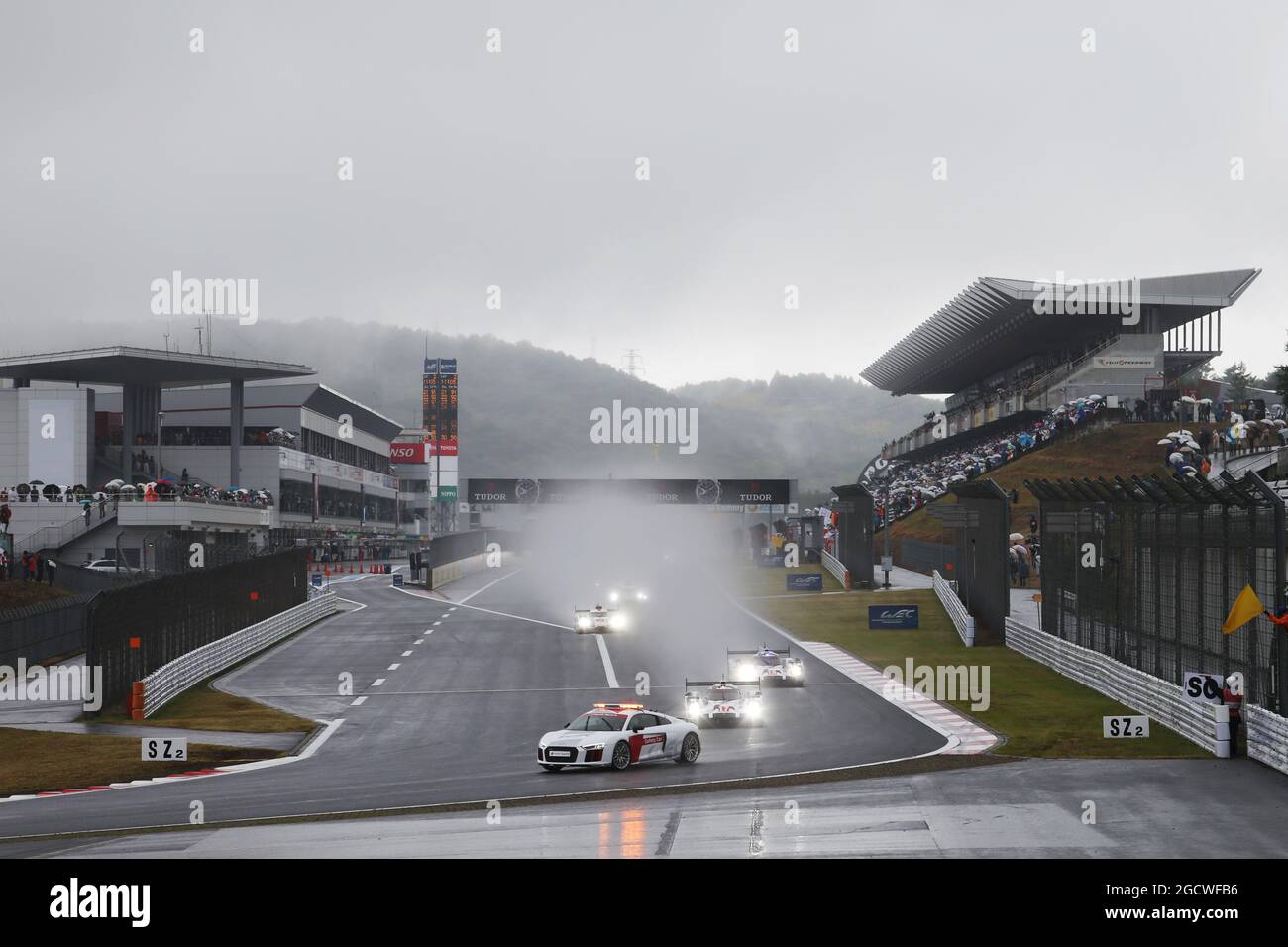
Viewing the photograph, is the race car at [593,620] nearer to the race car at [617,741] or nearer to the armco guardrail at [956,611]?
the armco guardrail at [956,611]

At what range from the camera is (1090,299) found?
8344 cm

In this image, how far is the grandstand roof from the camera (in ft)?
279

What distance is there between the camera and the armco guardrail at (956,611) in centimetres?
4438

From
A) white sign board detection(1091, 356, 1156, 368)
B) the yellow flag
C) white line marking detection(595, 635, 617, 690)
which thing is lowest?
white line marking detection(595, 635, 617, 690)

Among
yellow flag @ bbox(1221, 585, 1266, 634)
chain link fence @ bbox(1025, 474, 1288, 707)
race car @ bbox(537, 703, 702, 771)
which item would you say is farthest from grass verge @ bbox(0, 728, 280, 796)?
chain link fence @ bbox(1025, 474, 1288, 707)

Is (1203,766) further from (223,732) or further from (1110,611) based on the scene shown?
(223,732)

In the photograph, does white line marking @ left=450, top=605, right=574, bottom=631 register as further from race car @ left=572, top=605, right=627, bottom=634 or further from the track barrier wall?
the track barrier wall

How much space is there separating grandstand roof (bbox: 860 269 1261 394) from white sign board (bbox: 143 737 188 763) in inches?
2635

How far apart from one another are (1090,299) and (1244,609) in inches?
2573

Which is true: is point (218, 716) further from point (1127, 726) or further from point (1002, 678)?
point (1127, 726)

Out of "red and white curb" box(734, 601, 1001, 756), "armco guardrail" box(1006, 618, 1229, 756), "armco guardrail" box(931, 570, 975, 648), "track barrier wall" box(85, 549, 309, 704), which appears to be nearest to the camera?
"armco guardrail" box(1006, 618, 1229, 756)

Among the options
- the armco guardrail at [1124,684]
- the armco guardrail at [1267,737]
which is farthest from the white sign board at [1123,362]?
the armco guardrail at [1267,737]
